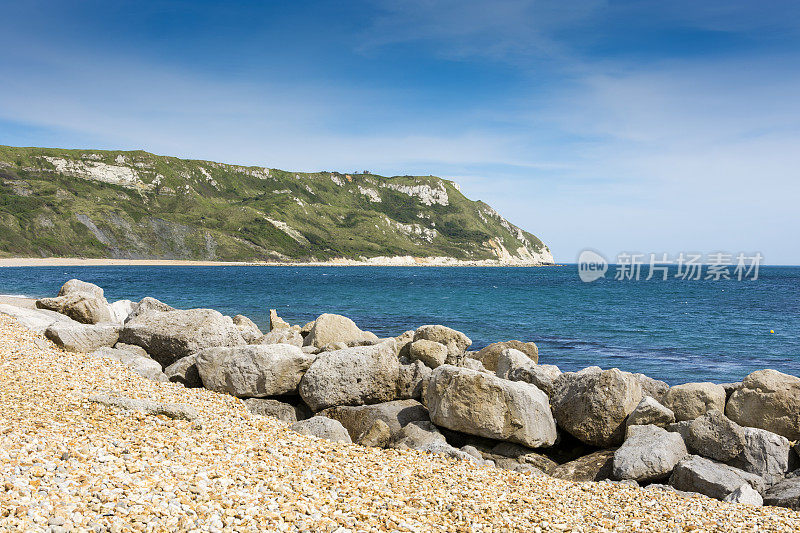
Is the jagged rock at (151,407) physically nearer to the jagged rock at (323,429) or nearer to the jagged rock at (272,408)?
the jagged rock at (323,429)

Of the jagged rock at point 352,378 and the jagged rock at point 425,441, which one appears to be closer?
the jagged rock at point 425,441

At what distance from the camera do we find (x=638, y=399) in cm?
1327

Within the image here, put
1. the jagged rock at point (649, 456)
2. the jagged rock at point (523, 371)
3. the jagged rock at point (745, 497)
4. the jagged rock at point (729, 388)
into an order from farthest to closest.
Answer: the jagged rock at point (729, 388) → the jagged rock at point (523, 371) → the jagged rock at point (649, 456) → the jagged rock at point (745, 497)

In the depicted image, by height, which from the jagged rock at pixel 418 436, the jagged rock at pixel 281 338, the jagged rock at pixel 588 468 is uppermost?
the jagged rock at pixel 281 338

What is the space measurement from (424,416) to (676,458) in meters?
5.25

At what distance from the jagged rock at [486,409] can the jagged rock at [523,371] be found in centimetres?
206

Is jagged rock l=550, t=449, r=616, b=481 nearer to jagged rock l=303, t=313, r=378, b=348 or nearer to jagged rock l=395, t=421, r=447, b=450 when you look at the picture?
jagged rock l=395, t=421, r=447, b=450

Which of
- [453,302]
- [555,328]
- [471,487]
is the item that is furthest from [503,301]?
[471,487]

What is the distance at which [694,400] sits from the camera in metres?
13.2

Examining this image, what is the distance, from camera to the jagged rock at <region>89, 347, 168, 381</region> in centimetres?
1325

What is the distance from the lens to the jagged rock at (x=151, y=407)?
9.36 m

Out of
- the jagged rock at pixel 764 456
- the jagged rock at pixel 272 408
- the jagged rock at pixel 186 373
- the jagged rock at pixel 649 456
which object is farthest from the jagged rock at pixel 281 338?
the jagged rock at pixel 764 456

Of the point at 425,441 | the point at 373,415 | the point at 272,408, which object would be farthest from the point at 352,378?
the point at 425,441

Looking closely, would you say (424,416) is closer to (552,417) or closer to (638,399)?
(552,417)
